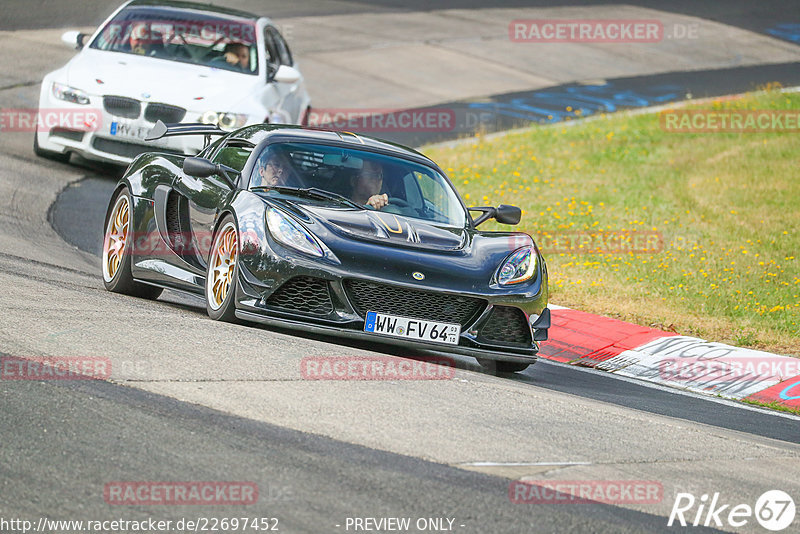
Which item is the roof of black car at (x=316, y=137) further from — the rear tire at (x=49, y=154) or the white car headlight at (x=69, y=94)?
the rear tire at (x=49, y=154)

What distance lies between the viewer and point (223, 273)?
8.18 metres

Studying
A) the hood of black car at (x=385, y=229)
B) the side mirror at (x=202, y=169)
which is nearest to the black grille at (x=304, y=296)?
the hood of black car at (x=385, y=229)

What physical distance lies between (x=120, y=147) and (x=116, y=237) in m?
4.30

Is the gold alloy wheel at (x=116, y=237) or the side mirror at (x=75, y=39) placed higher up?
the side mirror at (x=75, y=39)

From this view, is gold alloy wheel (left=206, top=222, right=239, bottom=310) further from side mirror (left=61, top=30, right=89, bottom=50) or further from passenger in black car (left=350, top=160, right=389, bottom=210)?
side mirror (left=61, top=30, right=89, bottom=50)

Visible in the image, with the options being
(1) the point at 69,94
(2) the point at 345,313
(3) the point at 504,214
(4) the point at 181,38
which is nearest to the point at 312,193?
(2) the point at 345,313

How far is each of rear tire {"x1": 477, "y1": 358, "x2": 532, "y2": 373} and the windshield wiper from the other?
144cm

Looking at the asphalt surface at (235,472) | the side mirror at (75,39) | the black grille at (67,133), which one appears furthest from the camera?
the side mirror at (75,39)

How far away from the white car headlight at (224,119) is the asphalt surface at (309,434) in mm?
5322

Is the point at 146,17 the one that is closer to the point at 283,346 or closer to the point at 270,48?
the point at 270,48

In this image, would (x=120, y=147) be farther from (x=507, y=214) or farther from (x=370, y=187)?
(x=507, y=214)

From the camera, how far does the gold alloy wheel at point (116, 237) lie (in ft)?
31.5

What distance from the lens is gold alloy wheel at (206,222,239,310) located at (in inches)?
318

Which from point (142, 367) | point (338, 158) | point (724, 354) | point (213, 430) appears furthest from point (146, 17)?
point (213, 430)
